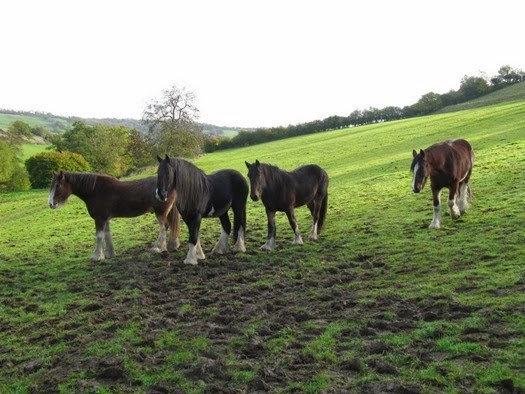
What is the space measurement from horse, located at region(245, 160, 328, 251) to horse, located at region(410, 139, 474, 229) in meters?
2.34

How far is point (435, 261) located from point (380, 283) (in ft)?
5.07

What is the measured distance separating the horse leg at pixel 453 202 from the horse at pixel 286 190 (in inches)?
121

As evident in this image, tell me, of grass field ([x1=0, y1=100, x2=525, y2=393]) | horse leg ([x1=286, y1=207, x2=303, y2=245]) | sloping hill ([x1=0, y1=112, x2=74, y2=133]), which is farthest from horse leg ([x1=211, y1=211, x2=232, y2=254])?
sloping hill ([x1=0, y1=112, x2=74, y2=133])

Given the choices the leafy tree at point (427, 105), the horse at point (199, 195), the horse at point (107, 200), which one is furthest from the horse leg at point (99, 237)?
the leafy tree at point (427, 105)

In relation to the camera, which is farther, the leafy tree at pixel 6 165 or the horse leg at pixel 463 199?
the leafy tree at pixel 6 165

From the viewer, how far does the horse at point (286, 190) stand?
10.5m

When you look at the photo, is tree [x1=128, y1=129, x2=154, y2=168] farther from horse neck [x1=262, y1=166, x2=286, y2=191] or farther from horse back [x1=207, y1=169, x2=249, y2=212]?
horse neck [x1=262, y1=166, x2=286, y2=191]

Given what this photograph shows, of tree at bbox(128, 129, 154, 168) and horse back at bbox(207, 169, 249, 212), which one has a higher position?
tree at bbox(128, 129, 154, 168)

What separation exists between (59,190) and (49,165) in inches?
1666

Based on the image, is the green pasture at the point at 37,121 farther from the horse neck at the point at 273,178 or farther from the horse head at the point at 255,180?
the horse head at the point at 255,180

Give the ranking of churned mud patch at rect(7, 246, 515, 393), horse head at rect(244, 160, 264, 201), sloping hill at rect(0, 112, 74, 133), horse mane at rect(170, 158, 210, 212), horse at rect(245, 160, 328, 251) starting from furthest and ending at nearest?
sloping hill at rect(0, 112, 74, 133), horse at rect(245, 160, 328, 251), horse head at rect(244, 160, 264, 201), horse mane at rect(170, 158, 210, 212), churned mud patch at rect(7, 246, 515, 393)

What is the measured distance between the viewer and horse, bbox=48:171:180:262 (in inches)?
436

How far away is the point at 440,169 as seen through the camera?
37.9 ft

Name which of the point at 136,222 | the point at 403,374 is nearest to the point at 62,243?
the point at 136,222
